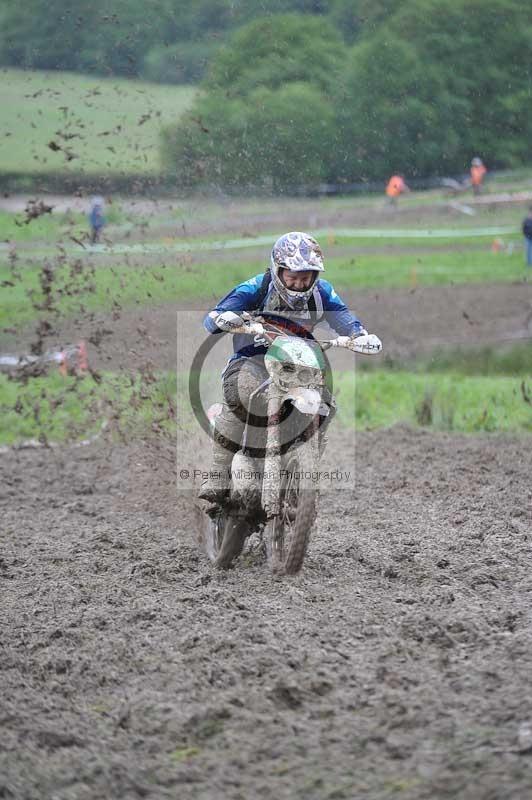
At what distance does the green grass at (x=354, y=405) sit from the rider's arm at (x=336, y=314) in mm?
5087

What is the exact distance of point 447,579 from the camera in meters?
7.51

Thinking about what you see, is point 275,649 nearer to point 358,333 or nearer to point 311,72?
point 358,333

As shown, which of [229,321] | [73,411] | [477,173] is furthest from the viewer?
[477,173]

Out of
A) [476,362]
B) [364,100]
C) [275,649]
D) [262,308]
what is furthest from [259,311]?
[364,100]

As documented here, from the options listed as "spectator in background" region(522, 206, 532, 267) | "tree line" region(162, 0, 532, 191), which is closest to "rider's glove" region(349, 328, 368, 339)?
"tree line" region(162, 0, 532, 191)

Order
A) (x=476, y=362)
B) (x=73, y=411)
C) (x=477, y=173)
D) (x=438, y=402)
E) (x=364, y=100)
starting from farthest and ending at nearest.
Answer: (x=477, y=173), (x=364, y=100), (x=476, y=362), (x=73, y=411), (x=438, y=402)

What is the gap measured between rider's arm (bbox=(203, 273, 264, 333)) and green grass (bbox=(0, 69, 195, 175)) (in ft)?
22.0

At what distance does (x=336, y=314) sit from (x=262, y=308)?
506 millimetres

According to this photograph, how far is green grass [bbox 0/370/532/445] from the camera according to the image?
13977mm

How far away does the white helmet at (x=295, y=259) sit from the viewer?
24.5 ft

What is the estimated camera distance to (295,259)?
7473mm

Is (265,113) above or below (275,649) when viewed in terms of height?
above

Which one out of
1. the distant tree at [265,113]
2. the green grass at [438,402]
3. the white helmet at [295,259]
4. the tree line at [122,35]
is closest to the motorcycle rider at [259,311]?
the white helmet at [295,259]

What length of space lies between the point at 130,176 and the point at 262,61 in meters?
4.16
